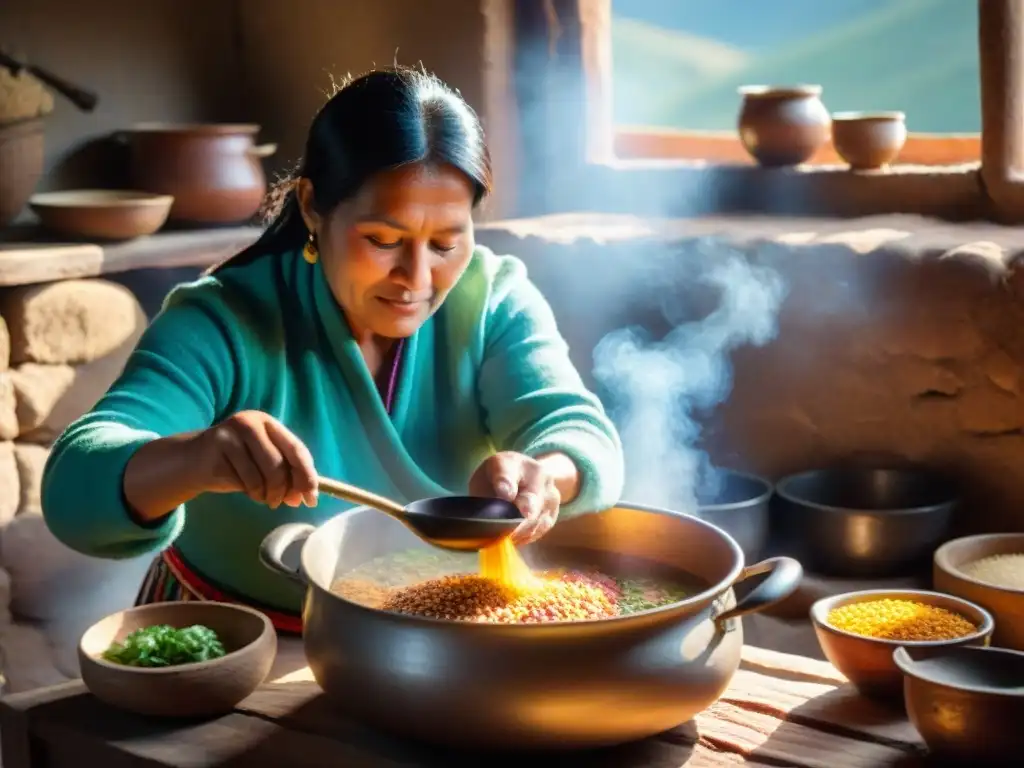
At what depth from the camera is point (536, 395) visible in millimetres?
1910

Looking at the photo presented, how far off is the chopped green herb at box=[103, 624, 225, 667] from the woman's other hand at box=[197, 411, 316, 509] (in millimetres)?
205

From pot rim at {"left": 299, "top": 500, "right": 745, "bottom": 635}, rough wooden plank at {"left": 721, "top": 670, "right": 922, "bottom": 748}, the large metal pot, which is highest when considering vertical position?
pot rim at {"left": 299, "top": 500, "right": 745, "bottom": 635}

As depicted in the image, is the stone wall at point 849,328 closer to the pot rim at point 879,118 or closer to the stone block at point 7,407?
the pot rim at point 879,118

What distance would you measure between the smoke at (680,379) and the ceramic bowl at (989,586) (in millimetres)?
837

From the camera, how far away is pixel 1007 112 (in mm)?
2955

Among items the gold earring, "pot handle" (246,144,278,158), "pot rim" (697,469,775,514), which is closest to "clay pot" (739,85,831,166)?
"pot rim" (697,469,775,514)

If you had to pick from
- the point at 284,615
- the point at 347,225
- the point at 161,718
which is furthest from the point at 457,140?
the point at 161,718

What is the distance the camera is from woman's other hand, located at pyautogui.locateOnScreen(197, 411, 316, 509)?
1327 mm

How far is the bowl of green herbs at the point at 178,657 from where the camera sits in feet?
4.52

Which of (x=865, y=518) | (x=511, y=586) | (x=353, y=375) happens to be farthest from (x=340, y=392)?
(x=865, y=518)

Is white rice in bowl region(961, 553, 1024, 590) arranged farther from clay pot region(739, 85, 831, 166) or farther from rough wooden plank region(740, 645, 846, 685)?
clay pot region(739, 85, 831, 166)

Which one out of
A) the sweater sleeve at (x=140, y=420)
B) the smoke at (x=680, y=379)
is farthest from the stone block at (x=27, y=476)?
the sweater sleeve at (x=140, y=420)

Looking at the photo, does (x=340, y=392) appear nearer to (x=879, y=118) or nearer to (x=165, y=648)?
(x=165, y=648)

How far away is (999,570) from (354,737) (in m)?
1.27
